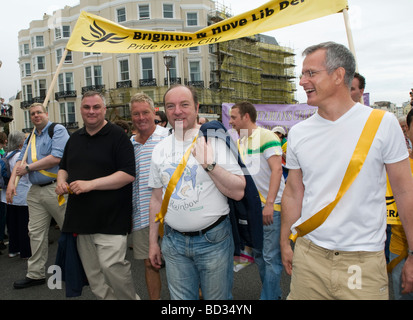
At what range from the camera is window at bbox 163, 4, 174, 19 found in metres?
33.6

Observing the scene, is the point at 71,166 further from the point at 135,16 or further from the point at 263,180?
the point at 135,16

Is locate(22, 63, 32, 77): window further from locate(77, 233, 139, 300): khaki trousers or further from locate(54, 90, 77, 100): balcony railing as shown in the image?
locate(77, 233, 139, 300): khaki trousers

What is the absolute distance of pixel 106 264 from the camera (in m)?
3.29

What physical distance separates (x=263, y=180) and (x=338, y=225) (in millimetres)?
1702

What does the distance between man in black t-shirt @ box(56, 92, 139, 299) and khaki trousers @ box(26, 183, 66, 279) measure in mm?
1339

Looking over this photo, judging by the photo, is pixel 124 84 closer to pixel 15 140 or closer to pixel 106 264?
pixel 15 140

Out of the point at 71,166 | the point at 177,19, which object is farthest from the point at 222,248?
the point at 177,19

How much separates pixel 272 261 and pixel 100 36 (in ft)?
11.4

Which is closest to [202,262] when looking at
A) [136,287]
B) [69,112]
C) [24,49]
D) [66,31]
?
[136,287]

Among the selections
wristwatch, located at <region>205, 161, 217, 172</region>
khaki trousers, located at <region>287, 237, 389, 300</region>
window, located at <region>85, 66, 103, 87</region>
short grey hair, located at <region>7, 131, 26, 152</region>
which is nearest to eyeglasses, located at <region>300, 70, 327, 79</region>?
wristwatch, located at <region>205, 161, 217, 172</region>

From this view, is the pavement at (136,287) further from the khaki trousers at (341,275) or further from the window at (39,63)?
the window at (39,63)

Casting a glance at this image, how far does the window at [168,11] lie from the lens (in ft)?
110

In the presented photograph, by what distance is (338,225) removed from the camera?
204cm

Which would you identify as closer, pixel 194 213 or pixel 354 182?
pixel 354 182
